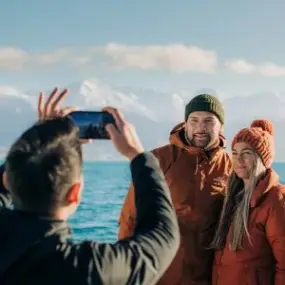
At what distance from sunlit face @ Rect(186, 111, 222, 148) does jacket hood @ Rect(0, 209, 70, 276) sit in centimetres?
266

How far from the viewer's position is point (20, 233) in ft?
5.86

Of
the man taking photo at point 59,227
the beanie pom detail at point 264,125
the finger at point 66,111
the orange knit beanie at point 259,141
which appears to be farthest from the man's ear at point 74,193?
the beanie pom detail at point 264,125

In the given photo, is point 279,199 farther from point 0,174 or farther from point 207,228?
point 0,174

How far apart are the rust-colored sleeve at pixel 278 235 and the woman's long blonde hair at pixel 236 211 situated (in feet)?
0.48

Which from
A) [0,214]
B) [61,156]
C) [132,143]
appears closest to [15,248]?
[0,214]

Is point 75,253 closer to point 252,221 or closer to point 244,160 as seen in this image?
point 252,221

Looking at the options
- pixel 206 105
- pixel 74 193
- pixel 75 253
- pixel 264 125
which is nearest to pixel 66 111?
pixel 74 193

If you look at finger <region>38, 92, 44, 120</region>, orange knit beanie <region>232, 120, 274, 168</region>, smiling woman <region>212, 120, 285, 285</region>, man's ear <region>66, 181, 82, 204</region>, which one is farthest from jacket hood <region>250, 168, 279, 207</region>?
man's ear <region>66, 181, 82, 204</region>

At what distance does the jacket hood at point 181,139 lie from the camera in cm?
444

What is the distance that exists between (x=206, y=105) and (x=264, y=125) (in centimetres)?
42

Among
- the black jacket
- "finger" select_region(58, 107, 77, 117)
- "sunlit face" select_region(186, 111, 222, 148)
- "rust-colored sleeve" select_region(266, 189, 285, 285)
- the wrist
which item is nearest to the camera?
the black jacket

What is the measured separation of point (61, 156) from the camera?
1826 mm

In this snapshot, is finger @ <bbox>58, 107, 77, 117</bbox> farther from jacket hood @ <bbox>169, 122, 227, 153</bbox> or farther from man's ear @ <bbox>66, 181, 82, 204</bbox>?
jacket hood @ <bbox>169, 122, 227, 153</bbox>

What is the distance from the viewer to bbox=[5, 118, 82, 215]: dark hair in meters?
1.79
